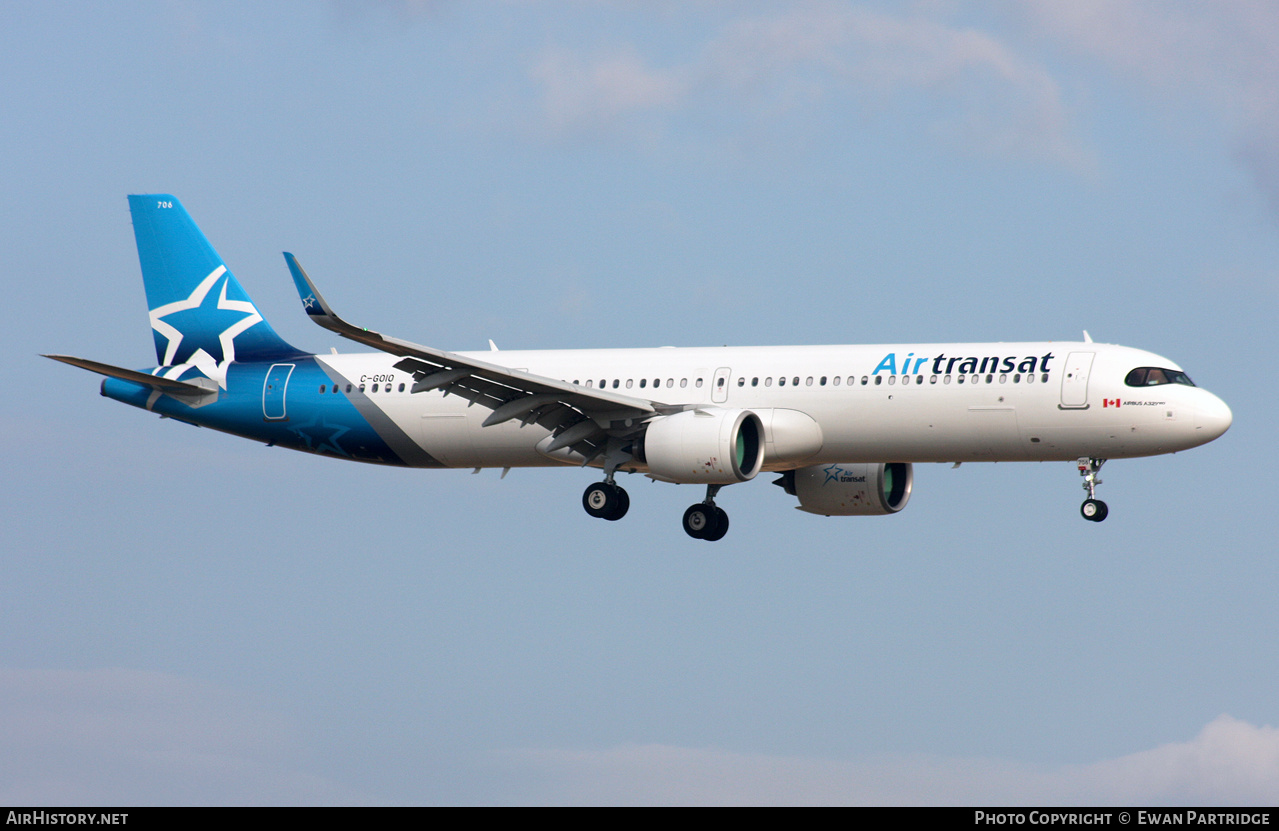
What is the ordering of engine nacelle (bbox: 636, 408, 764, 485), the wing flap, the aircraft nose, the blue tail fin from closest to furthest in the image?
the aircraft nose
the wing flap
engine nacelle (bbox: 636, 408, 764, 485)
the blue tail fin

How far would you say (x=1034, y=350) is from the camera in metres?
36.3

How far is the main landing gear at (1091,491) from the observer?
3619cm

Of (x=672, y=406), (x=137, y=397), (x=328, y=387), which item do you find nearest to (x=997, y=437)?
(x=672, y=406)

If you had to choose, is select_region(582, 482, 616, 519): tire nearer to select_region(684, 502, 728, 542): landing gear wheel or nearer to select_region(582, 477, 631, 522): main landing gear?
select_region(582, 477, 631, 522): main landing gear

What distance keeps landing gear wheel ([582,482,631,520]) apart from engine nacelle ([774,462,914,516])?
16.9ft

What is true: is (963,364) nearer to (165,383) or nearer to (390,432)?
(390,432)

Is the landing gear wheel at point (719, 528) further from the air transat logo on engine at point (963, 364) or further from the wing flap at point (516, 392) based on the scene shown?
the air transat logo on engine at point (963, 364)

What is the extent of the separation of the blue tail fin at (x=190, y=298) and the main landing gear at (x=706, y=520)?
480 inches

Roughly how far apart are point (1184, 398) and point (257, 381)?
23.9 metres

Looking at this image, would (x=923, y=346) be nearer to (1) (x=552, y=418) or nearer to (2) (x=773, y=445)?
(2) (x=773, y=445)

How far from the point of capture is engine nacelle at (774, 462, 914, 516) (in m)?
42.4

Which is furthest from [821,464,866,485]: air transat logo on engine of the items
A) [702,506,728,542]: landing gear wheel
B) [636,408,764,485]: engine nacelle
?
[636,408,764,485]: engine nacelle

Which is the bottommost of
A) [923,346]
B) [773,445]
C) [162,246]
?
[773,445]

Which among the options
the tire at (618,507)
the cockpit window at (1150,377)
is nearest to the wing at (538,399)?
the tire at (618,507)
